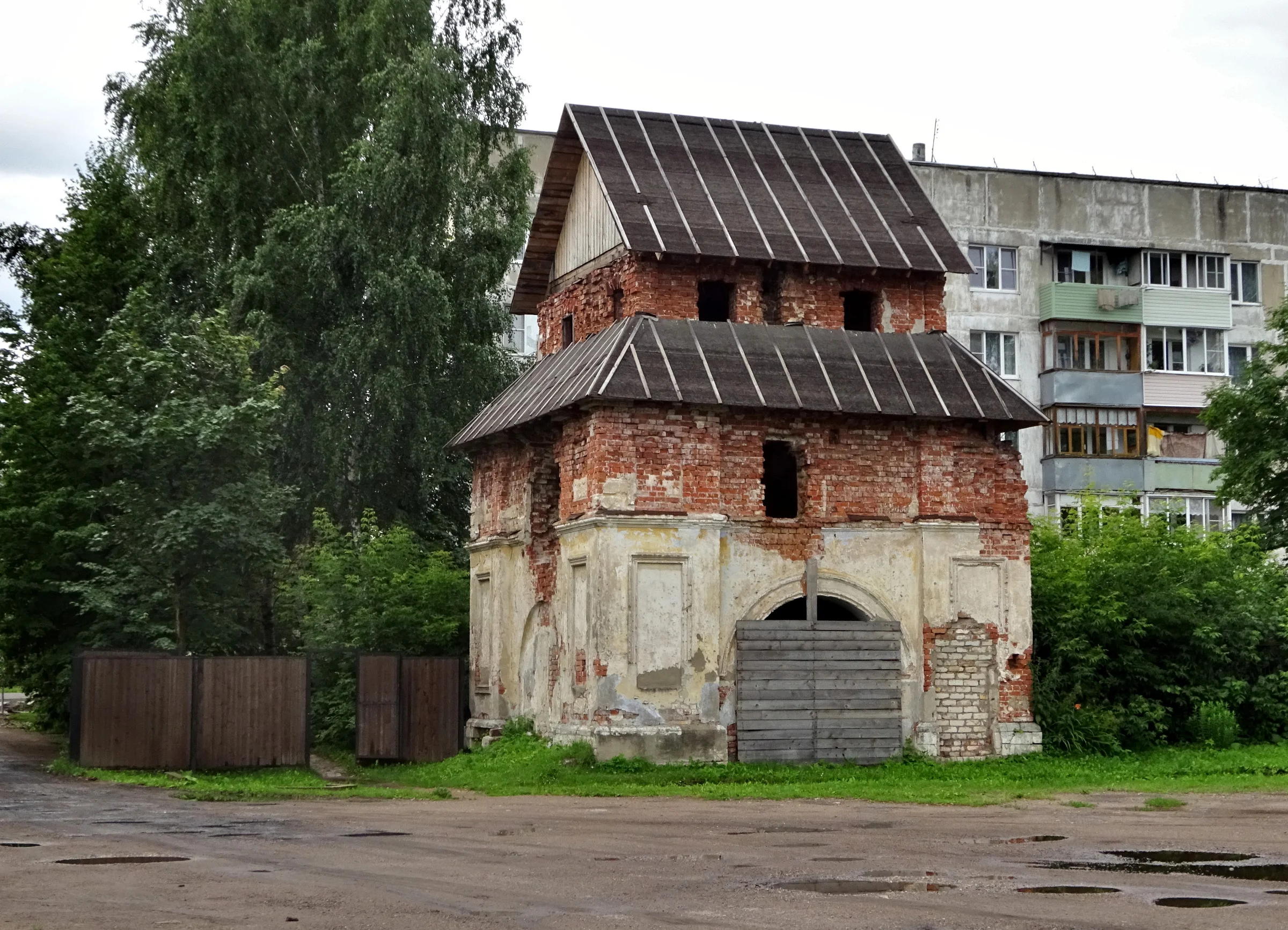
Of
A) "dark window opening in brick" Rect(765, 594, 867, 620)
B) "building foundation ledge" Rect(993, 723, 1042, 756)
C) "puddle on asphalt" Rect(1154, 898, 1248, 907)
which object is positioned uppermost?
"dark window opening in brick" Rect(765, 594, 867, 620)

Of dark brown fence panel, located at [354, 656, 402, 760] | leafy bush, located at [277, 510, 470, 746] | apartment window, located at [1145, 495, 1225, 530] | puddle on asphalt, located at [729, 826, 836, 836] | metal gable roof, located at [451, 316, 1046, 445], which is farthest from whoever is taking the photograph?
apartment window, located at [1145, 495, 1225, 530]

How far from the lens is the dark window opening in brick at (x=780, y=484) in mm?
26953

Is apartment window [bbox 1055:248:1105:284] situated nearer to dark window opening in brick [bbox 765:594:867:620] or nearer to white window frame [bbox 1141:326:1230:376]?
white window frame [bbox 1141:326:1230:376]

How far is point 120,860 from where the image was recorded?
43.7 feet

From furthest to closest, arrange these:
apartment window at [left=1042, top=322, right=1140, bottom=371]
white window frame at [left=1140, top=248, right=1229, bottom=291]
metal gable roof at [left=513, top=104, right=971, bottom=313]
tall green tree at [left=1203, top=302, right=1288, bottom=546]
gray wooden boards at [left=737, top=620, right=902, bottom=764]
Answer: white window frame at [left=1140, top=248, right=1229, bottom=291] < apartment window at [left=1042, top=322, right=1140, bottom=371] < tall green tree at [left=1203, top=302, right=1288, bottom=546] < metal gable roof at [left=513, top=104, right=971, bottom=313] < gray wooden boards at [left=737, top=620, right=902, bottom=764]

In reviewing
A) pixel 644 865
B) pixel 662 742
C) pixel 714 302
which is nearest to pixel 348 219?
pixel 714 302

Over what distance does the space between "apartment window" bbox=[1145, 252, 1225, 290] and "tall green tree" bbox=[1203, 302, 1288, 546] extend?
24.6 ft

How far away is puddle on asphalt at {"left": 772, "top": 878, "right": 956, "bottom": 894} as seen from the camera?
11.3 meters

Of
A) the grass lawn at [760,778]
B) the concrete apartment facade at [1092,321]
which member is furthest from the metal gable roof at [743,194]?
the concrete apartment facade at [1092,321]

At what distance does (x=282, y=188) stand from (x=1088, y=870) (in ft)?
87.5

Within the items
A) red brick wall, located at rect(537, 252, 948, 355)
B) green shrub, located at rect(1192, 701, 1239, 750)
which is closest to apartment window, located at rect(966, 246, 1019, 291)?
red brick wall, located at rect(537, 252, 948, 355)

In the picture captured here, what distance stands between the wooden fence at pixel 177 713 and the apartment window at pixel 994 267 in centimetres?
2517

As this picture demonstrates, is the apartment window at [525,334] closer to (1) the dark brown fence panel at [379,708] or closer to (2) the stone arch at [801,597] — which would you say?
(1) the dark brown fence panel at [379,708]

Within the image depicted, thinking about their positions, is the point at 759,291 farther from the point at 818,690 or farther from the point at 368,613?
the point at 368,613
